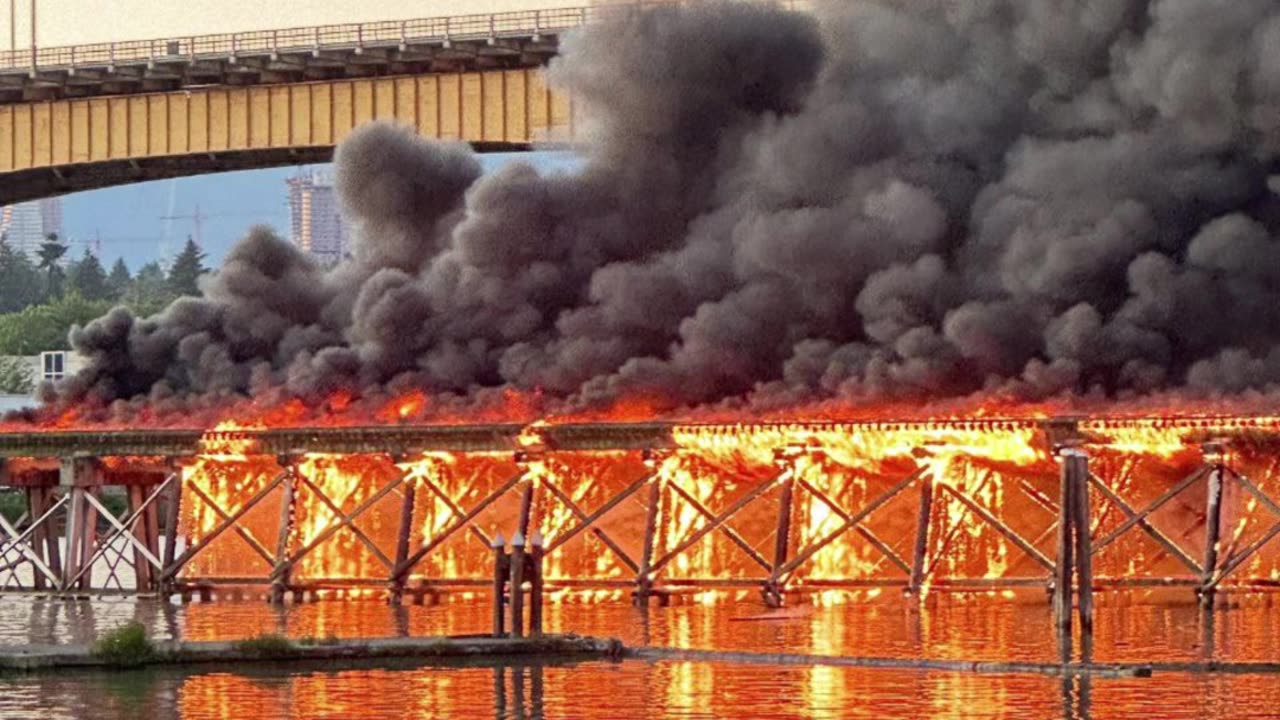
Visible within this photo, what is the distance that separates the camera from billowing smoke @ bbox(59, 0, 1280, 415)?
2165 inches

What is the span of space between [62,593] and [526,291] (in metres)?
10.9

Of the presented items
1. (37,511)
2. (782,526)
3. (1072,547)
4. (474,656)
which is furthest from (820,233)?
(37,511)

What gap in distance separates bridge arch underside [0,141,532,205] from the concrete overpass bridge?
0.08 m

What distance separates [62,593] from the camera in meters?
61.2

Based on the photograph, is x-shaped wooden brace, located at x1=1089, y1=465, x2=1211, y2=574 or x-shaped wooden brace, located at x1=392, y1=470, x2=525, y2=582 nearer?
x-shaped wooden brace, located at x1=1089, y1=465, x2=1211, y2=574

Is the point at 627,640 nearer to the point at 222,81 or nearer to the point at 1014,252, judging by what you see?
the point at 1014,252

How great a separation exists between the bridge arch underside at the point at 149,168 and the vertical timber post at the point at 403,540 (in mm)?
24367

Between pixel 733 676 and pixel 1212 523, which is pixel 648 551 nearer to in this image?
pixel 1212 523

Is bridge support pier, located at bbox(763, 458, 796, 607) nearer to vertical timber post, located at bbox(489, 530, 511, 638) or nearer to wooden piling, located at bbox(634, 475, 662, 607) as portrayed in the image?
wooden piling, located at bbox(634, 475, 662, 607)

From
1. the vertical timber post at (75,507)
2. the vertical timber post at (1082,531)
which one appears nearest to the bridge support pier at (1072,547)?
the vertical timber post at (1082,531)

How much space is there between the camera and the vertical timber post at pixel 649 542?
5481 cm

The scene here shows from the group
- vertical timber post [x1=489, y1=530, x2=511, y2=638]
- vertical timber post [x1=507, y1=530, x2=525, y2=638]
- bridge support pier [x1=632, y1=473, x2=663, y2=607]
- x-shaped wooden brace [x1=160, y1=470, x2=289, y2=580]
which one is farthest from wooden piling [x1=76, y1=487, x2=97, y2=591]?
vertical timber post [x1=507, y1=530, x2=525, y2=638]

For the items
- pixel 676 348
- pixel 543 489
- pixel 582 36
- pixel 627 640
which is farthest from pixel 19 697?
pixel 582 36

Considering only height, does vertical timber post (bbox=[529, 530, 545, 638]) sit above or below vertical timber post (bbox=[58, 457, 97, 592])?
below
